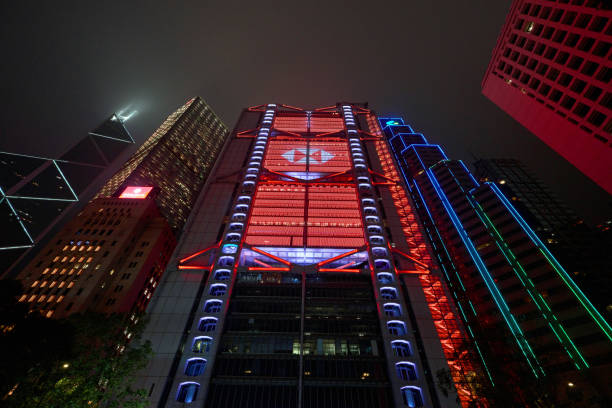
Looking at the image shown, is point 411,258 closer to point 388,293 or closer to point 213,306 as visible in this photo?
point 388,293

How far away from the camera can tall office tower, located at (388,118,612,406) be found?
38.0 m

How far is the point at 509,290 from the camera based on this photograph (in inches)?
2169

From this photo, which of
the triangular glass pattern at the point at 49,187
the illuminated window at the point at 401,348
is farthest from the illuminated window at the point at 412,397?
the triangular glass pattern at the point at 49,187

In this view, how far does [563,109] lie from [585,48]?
6.35 meters

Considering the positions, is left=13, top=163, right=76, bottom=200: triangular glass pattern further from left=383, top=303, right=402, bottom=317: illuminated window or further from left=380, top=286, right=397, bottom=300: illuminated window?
left=383, top=303, right=402, bottom=317: illuminated window

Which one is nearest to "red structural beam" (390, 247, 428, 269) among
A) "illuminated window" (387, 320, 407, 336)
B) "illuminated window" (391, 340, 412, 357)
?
"illuminated window" (387, 320, 407, 336)

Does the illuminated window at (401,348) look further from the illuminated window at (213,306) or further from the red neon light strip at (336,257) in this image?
A: the illuminated window at (213,306)

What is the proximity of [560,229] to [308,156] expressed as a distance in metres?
58.2

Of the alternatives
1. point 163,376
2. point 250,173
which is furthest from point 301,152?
point 163,376

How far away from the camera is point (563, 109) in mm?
34469

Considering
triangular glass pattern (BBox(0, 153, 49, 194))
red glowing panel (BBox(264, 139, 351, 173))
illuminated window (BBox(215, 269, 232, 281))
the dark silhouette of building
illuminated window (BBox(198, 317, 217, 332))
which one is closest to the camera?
illuminated window (BBox(198, 317, 217, 332))

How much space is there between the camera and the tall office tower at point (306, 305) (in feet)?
95.1

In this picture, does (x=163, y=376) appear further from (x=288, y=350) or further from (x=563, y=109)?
(x=563, y=109)

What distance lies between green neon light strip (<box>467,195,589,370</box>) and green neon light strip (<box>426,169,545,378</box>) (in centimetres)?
452
